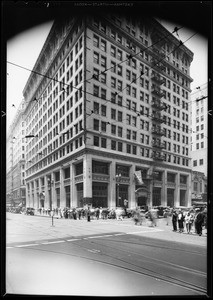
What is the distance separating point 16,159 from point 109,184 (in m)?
2.90

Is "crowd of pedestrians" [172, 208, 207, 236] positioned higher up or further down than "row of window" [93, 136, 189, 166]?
further down

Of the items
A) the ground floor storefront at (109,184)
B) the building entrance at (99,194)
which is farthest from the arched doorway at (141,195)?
the building entrance at (99,194)

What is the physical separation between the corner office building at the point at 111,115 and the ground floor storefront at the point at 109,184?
0.03 m

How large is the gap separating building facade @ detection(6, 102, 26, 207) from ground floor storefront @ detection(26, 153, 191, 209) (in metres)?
0.81

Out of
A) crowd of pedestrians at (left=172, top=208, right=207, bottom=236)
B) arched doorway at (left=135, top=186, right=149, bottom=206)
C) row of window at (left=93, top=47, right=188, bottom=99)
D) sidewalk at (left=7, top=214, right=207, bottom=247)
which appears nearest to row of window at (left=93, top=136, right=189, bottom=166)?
arched doorway at (left=135, top=186, right=149, bottom=206)

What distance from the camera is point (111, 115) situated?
7.51 meters

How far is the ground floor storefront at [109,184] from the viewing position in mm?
7824

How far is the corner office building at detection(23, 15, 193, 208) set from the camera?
22.6 feet

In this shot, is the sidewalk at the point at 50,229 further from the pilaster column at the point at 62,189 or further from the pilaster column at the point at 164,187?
the pilaster column at the point at 164,187

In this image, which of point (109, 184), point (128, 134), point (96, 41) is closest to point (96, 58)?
point (96, 41)

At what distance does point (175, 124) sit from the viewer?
741 centimetres

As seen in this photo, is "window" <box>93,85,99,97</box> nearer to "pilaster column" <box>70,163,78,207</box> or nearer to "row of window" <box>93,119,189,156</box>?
"row of window" <box>93,119,189,156</box>

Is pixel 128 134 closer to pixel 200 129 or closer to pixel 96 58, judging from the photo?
pixel 200 129

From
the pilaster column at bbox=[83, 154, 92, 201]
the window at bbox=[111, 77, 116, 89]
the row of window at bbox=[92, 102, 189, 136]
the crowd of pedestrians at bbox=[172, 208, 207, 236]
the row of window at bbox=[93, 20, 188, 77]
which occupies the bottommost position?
the crowd of pedestrians at bbox=[172, 208, 207, 236]
